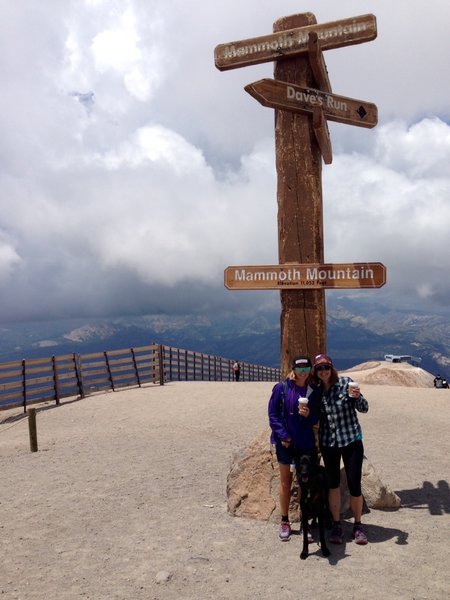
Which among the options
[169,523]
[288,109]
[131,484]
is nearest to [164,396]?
[131,484]

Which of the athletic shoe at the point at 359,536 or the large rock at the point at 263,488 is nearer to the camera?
the athletic shoe at the point at 359,536

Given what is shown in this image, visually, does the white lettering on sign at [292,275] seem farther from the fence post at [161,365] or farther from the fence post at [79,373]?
the fence post at [161,365]

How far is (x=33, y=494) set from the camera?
639 cm

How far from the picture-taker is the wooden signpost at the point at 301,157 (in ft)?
17.7

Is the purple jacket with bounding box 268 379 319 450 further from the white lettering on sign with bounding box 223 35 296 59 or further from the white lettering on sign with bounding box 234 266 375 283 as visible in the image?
the white lettering on sign with bounding box 223 35 296 59

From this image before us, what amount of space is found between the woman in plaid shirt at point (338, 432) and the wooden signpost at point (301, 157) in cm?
80

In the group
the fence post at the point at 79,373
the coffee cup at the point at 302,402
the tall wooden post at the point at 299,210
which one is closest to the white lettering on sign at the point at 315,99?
the tall wooden post at the point at 299,210

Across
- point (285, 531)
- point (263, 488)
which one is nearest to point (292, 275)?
point (263, 488)

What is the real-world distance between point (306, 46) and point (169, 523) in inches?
219

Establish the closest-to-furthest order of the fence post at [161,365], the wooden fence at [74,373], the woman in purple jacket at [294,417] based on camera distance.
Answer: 1. the woman in purple jacket at [294,417]
2. the wooden fence at [74,373]
3. the fence post at [161,365]

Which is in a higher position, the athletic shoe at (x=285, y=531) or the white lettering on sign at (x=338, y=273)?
the white lettering on sign at (x=338, y=273)

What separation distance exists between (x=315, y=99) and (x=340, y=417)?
11.7ft

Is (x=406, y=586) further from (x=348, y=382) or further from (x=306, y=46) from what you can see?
(x=306, y=46)

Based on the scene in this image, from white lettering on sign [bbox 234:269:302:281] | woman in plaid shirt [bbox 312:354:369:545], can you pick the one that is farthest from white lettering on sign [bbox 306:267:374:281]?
woman in plaid shirt [bbox 312:354:369:545]
